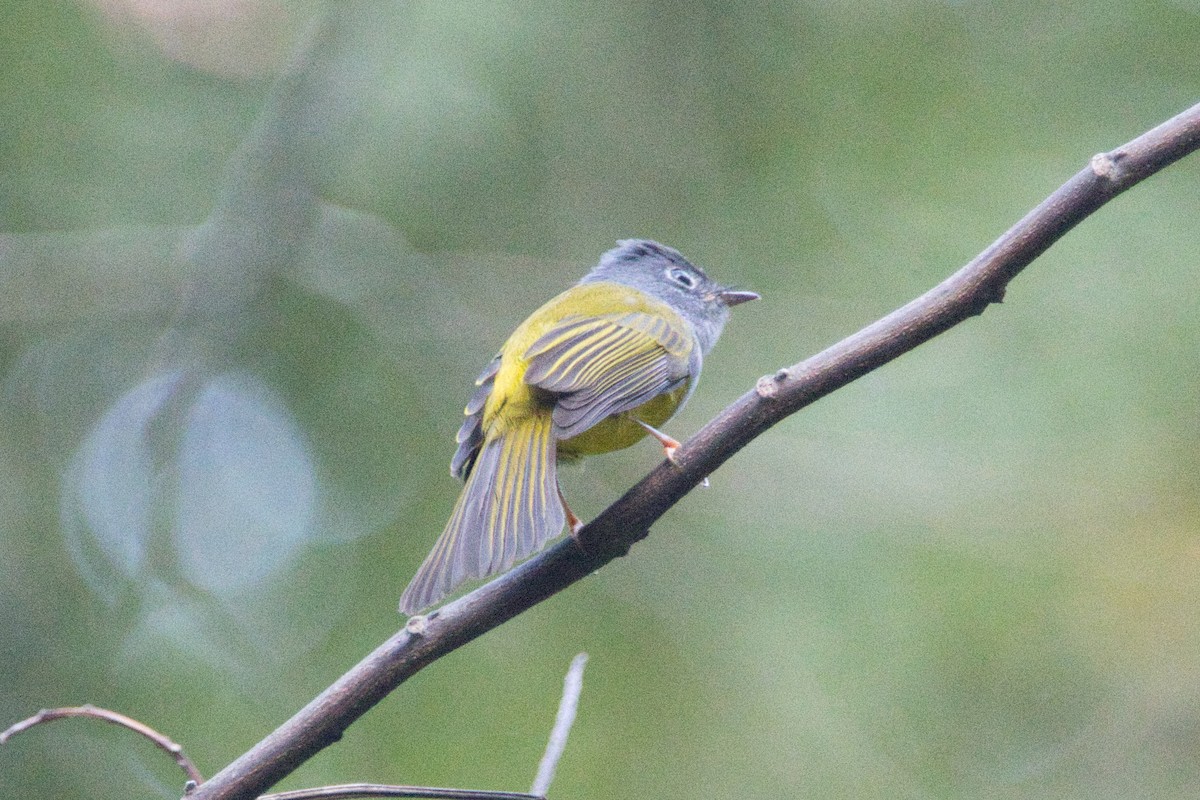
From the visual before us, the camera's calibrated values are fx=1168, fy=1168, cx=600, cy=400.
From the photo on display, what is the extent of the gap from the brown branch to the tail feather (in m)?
0.17

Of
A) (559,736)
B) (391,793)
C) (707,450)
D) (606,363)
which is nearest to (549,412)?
(606,363)

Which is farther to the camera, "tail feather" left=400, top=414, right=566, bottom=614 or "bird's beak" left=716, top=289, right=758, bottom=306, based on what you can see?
"bird's beak" left=716, top=289, right=758, bottom=306

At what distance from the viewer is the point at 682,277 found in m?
3.96

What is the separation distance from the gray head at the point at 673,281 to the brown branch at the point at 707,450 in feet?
6.12

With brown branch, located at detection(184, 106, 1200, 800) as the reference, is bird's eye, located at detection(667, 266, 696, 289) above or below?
above

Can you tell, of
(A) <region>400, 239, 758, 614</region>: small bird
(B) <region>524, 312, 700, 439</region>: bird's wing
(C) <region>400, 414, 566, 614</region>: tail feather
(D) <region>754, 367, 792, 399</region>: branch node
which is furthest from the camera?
(B) <region>524, 312, 700, 439</region>: bird's wing

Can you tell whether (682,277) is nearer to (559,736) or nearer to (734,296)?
(734,296)

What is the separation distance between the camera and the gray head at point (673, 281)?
12.5ft

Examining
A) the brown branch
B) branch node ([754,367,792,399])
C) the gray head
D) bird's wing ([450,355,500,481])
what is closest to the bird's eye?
the gray head

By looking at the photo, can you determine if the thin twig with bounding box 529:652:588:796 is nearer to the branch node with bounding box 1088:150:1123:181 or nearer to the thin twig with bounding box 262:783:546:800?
the thin twig with bounding box 262:783:546:800

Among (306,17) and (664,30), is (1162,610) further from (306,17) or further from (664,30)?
(306,17)

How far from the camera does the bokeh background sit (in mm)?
3729

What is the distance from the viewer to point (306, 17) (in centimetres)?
499

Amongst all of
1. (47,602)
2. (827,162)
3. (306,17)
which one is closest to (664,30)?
(827,162)
